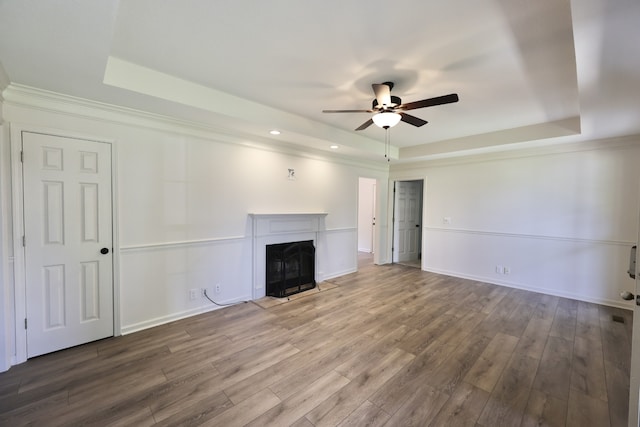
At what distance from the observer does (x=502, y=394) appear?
2.05 meters

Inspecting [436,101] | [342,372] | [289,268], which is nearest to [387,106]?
[436,101]

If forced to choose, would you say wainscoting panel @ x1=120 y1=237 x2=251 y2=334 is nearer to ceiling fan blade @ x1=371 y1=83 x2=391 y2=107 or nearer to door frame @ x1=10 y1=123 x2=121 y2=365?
door frame @ x1=10 y1=123 x2=121 y2=365

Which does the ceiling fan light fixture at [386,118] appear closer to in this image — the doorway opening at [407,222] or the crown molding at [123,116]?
the crown molding at [123,116]

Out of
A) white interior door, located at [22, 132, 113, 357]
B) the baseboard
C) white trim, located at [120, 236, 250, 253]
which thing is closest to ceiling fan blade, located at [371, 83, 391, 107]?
white trim, located at [120, 236, 250, 253]

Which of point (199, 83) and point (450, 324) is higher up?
point (199, 83)

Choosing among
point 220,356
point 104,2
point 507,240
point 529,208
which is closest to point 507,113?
point 529,208

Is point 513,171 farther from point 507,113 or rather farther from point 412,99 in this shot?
point 412,99

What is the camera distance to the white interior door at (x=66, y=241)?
2.42 meters

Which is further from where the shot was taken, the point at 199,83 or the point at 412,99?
the point at 412,99

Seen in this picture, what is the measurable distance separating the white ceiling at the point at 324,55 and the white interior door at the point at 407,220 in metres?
3.24

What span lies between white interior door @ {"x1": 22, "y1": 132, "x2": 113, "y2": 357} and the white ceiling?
0.63 metres

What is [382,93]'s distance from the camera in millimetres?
2459

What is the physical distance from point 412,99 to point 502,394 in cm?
292

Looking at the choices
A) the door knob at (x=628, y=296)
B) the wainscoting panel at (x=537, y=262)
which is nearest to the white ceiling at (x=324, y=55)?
the door knob at (x=628, y=296)
